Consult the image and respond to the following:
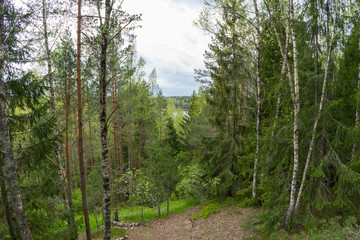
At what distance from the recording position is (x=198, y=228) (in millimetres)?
9344

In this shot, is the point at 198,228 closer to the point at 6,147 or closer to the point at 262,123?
the point at 262,123

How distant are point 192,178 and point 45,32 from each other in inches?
436

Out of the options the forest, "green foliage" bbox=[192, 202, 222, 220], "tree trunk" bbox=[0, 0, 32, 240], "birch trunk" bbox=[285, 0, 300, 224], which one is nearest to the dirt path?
"green foliage" bbox=[192, 202, 222, 220]

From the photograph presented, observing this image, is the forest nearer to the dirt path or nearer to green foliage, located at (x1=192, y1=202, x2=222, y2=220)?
the dirt path

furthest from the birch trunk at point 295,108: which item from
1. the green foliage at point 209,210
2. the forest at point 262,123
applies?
the green foliage at point 209,210

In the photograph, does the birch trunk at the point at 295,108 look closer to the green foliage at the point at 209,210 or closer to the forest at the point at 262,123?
the forest at the point at 262,123

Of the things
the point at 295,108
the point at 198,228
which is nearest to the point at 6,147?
the point at 295,108

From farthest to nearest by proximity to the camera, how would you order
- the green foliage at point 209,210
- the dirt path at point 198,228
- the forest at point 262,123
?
the green foliage at point 209,210
the dirt path at point 198,228
the forest at point 262,123

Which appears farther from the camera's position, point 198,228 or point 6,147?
point 198,228

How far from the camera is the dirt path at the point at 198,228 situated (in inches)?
323

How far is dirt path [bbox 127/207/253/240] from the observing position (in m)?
8.19

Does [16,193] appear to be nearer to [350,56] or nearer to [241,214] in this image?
[241,214]

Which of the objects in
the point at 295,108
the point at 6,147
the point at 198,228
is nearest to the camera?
the point at 6,147

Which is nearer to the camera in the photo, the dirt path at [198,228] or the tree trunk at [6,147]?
the tree trunk at [6,147]
